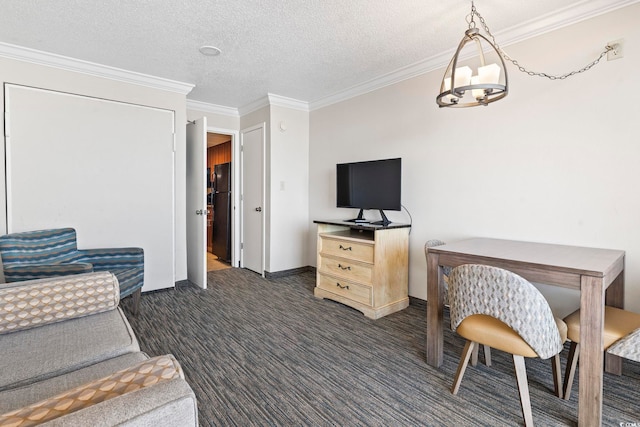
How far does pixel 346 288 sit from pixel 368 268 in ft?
1.25

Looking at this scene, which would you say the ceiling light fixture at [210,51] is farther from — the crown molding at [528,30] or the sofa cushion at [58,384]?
the sofa cushion at [58,384]

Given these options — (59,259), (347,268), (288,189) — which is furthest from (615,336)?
(59,259)

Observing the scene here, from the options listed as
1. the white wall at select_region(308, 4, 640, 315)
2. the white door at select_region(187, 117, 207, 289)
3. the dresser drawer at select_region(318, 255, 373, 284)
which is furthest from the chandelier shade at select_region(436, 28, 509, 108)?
the white door at select_region(187, 117, 207, 289)

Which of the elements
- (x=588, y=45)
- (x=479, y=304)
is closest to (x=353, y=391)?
(x=479, y=304)

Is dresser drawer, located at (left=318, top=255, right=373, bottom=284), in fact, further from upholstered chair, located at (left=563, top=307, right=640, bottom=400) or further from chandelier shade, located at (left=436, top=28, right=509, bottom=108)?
chandelier shade, located at (left=436, top=28, right=509, bottom=108)

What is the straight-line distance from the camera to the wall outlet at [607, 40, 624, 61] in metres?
2.12

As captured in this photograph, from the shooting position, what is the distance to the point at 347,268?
10.7 ft

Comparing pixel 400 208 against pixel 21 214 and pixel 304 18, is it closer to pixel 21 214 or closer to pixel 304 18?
pixel 304 18

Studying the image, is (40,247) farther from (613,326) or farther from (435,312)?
(613,326)

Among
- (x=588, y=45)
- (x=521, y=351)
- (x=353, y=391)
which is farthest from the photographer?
(x=588, y=45)

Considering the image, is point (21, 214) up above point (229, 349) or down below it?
above

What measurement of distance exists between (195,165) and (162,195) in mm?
528

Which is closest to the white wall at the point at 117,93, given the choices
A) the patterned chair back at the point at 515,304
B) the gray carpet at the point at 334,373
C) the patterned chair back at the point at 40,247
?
the patterned chair back at the point at 40,247

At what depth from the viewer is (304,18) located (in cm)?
238
